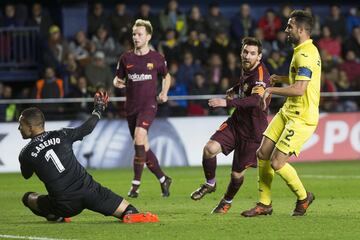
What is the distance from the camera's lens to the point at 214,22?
25.0 metres

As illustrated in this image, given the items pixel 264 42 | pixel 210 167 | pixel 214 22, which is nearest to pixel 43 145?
pixel 210 167

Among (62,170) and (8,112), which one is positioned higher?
(62,170)

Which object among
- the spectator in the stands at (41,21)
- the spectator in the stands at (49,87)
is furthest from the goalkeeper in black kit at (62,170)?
the spectator in the stands at (41,21)

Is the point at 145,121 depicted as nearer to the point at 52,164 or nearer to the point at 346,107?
the point at 52,164

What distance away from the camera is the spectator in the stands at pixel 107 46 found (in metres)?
23.5

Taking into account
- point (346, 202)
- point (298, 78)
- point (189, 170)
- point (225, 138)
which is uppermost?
point (298, 78)

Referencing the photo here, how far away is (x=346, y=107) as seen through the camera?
72.3 ft

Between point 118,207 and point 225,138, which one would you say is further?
point 225,138

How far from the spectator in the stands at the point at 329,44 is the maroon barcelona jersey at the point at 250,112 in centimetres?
1349

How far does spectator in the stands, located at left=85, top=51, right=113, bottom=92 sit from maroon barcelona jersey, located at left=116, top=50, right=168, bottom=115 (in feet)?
24.8

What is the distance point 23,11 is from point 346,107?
7846 millimetres

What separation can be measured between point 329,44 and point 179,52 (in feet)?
12.9

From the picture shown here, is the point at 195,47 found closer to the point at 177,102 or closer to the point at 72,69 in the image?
the point at 177,102

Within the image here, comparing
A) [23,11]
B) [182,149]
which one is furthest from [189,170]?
[23,11]
